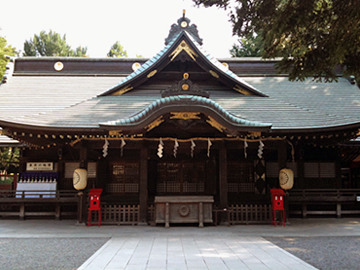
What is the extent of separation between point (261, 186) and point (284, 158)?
2.63 m

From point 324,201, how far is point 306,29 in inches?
352

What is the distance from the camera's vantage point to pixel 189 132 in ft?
35.4

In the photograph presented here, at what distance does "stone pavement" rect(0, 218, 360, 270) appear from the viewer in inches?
223

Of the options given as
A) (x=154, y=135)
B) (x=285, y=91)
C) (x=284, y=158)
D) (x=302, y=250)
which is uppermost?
(x=285, y=91)

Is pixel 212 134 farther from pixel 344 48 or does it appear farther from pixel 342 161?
pixel 342 161

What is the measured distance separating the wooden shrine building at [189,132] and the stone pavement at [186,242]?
109cm

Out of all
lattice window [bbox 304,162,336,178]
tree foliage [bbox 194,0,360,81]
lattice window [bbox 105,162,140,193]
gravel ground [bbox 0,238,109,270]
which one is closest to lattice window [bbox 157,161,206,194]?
lattice window [bbox 105,162,140,193]

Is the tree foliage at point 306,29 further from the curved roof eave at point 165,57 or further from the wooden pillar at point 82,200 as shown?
the wooden pillar at point 82,200

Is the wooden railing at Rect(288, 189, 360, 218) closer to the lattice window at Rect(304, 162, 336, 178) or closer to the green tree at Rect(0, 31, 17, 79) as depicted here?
the lattice window at Rect(304, 162, 336, 178)

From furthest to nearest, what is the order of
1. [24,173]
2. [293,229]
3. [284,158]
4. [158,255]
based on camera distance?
[24,173]
[284,158]
[293,229]
[158,255]

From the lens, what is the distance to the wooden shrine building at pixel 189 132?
9.74 meters

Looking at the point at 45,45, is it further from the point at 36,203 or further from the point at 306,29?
the point at 306,29

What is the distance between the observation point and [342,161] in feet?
46.3

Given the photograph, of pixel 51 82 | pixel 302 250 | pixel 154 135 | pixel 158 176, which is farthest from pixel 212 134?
pixel 51 82
